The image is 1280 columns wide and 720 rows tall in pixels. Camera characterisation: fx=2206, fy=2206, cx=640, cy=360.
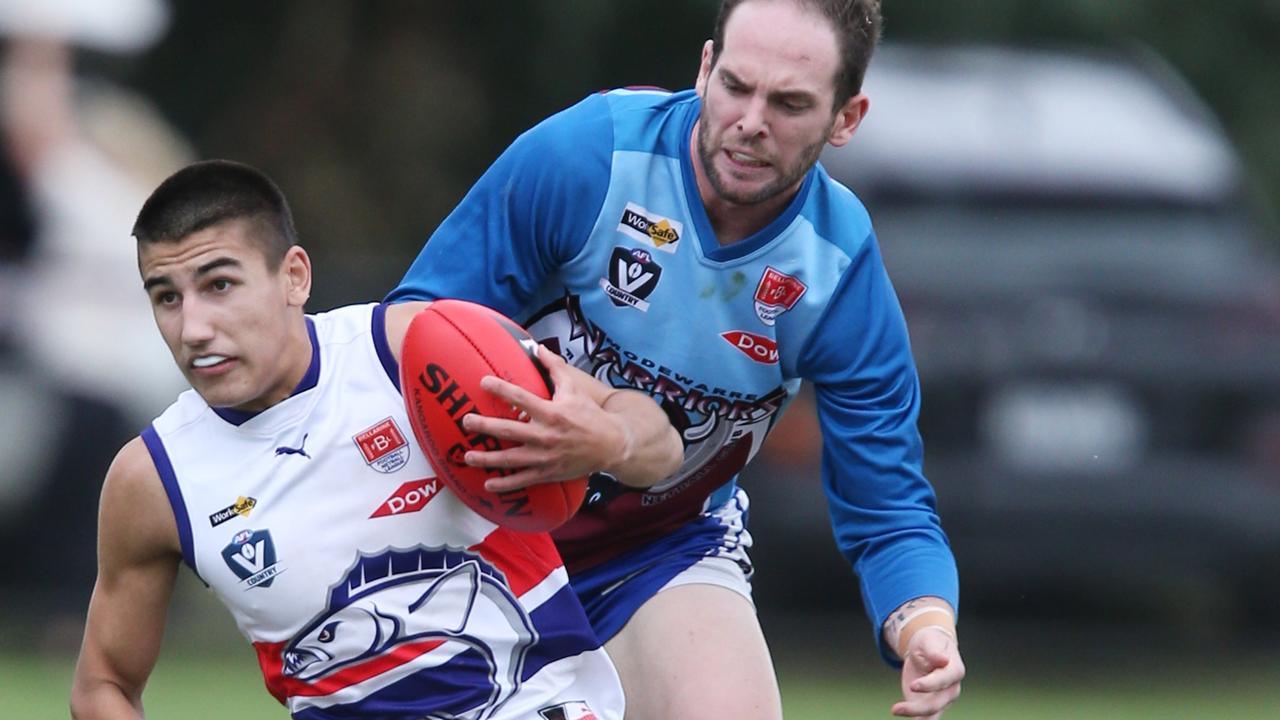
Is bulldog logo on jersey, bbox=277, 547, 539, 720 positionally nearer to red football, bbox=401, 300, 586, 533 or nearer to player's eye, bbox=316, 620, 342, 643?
player's eye, bbox=316, 620, 342, 643

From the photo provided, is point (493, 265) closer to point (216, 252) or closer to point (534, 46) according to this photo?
point (216, 252)

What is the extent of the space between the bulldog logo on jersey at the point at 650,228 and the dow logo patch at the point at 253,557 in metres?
1.09

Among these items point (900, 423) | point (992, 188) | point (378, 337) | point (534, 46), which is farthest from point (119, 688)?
point (534, 46)

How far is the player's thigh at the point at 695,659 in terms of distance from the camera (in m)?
4.88

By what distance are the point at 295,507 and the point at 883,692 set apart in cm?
539

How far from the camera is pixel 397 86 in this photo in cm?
1359

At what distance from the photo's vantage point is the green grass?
8.53m

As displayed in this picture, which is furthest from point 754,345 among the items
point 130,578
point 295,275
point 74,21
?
point 74,21

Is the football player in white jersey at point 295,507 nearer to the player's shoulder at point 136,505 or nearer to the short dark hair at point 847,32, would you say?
the player's shoulder at point 136,505

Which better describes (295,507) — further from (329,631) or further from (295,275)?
(295,275)

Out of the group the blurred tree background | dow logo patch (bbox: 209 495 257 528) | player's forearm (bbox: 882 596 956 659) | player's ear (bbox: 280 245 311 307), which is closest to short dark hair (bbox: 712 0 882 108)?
player's ear (bbox: 280 245 311 307)

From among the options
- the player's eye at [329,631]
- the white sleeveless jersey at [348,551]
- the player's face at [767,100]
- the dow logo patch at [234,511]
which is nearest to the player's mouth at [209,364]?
the white sleeveless jersey at [348,551]

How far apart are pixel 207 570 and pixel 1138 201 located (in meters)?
6.31

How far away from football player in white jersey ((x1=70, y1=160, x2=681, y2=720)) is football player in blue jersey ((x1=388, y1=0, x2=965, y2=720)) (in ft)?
1.54
